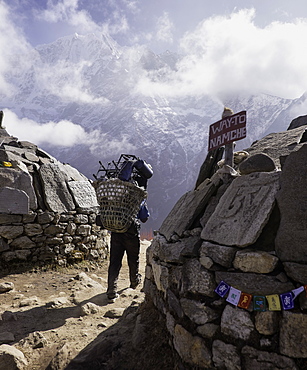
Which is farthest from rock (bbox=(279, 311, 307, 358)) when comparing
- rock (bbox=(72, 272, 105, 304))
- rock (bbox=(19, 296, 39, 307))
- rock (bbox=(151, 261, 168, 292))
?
rock (bbox=(19, 296, 39, 307))

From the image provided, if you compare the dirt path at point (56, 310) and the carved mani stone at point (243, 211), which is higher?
the carved mani stone at point (243, 211)

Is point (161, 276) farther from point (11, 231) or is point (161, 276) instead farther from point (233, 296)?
point (11, 231)

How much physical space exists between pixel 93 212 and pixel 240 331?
210 inches

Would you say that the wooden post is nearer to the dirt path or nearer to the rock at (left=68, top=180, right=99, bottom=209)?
the dirt path

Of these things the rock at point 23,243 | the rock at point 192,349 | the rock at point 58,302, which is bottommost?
the rock at point 58,302

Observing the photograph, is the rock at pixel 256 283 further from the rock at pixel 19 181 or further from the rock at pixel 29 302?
the rock at pixel 19 181

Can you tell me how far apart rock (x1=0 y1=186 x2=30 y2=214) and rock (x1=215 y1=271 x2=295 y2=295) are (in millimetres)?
4774

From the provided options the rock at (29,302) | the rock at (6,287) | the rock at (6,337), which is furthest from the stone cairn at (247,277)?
the rock at (6,287)

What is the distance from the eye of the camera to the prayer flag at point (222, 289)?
2.01 metres

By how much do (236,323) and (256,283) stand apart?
31 centimetres

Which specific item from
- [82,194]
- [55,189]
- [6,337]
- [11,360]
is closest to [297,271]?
[11,360]

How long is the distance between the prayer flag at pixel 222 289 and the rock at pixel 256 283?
3 cm

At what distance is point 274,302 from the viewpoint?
5.89 feet

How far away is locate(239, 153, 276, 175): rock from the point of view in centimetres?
244
